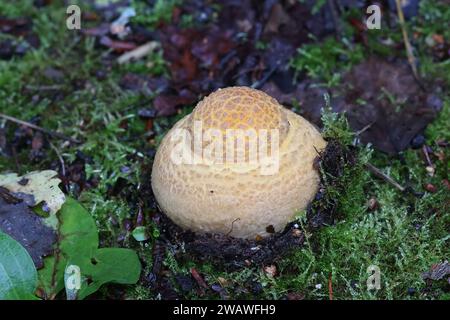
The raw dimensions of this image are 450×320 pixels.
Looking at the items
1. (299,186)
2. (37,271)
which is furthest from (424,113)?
(37,271)

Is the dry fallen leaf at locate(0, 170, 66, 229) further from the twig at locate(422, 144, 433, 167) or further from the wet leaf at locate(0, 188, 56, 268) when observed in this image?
the twig at locate(422, 144, 433, 167)

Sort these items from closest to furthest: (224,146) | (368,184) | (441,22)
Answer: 1. (224,146)
2. (368,184)
3. (441,22)

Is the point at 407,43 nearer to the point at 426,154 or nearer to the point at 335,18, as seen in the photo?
the point at 335,18

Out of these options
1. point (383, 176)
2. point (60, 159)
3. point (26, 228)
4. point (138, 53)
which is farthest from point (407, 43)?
point (26, 228)

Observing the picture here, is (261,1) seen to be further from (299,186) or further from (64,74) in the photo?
(299,186)

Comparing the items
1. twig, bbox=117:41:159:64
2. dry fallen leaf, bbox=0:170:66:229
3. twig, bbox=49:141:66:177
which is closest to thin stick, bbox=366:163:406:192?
dry fallen leaf, bbox=0:170:66:229
